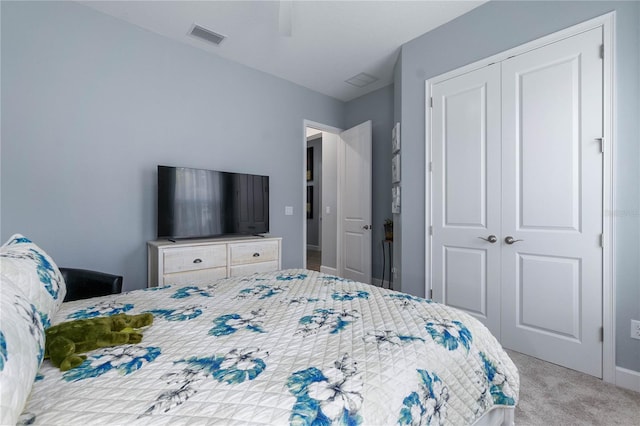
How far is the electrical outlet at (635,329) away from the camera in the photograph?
5.90 ft

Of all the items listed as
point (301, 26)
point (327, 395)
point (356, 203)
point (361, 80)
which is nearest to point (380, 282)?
point (356, 203)

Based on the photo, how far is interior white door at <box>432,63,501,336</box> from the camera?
2400 millimetres

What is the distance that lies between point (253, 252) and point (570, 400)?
2582 millimetres

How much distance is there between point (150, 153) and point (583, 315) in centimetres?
373

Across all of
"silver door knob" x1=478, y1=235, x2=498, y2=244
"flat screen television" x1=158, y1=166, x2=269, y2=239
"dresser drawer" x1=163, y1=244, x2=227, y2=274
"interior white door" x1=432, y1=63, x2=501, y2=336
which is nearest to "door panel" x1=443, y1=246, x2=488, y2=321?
"interior white door" x1=432, y1=63, x2=501, y2=336

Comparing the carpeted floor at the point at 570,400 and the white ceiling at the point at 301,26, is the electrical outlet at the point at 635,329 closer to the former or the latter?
the carpeted floor at the point at 570,400

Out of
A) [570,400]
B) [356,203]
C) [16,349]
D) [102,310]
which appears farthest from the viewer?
[356,203]

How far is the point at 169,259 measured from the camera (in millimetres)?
2455

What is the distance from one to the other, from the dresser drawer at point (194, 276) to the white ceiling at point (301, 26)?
2046 millimetres

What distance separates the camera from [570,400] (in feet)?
5.57

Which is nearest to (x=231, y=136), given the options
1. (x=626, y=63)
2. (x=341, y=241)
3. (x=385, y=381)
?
(x=341, y=241)

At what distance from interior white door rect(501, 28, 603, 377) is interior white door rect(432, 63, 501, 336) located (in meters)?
0.08

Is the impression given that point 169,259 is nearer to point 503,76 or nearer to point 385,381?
point 385,381

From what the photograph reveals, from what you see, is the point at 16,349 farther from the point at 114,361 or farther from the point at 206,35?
the point at 206,35
